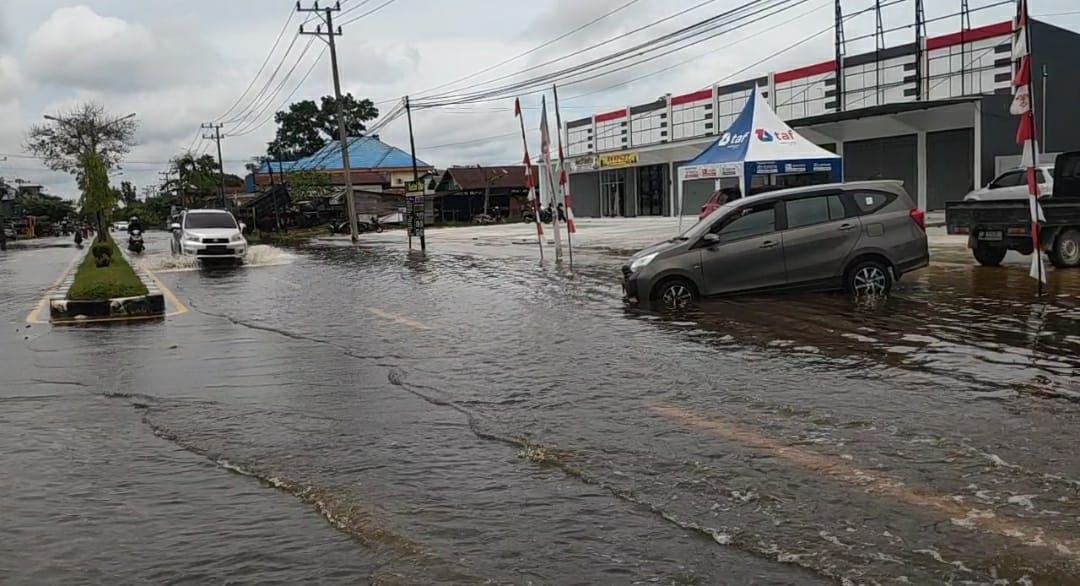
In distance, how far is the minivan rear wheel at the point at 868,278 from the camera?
12.2 metres

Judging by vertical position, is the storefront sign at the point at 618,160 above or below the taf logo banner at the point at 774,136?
above

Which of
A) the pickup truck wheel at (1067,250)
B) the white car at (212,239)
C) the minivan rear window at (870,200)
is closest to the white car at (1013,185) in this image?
the pickup truck wheel at (1067,250)

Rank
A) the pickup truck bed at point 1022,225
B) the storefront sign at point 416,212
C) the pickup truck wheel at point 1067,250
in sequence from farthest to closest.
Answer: the storefront sign at point 416,212 → the pickup truck wheel at point 1067,250 → the pickup truck bed at point 1022,225

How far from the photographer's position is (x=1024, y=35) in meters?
11.8

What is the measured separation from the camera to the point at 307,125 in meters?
104

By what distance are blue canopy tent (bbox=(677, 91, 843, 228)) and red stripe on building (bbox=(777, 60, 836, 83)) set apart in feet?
56.4

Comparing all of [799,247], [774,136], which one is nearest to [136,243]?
[774,136]

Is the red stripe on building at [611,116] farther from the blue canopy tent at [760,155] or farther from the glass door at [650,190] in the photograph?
the blue canopy tent at [760,155]

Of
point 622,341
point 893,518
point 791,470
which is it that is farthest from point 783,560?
point 622,341

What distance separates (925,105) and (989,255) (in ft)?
52.5

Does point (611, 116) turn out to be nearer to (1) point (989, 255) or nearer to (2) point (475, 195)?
(2) point (475, 195)

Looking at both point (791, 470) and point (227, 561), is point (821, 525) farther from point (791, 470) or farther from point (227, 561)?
point (227, 561)

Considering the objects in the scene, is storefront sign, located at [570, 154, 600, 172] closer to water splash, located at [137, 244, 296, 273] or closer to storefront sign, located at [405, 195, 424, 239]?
storefront sign, located at [405, 195, 424, 239]

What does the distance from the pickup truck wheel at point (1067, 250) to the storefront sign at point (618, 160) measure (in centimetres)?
3599
